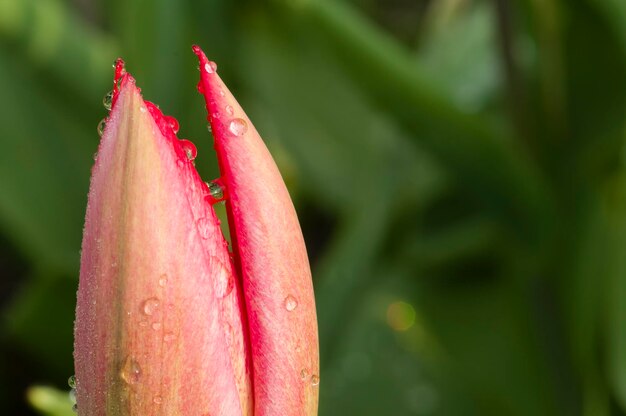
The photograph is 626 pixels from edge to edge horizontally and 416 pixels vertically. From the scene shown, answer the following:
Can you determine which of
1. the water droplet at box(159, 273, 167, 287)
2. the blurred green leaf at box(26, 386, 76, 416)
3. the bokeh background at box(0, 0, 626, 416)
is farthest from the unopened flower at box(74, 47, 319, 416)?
the bokeh background at box(0, 0, 626, 416)

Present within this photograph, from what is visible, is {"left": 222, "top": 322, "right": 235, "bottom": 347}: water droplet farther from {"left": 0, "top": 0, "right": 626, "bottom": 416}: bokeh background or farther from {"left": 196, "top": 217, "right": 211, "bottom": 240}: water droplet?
{"left": 0, "top": 0, "right": 626, "bottom": 416}: bokeh background

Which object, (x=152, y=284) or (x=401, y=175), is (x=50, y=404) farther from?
(x=401, y=175)

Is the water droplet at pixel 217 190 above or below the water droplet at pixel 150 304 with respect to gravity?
above

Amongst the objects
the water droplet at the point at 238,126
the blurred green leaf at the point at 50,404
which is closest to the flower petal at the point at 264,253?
the water droplet at the point at 238,126

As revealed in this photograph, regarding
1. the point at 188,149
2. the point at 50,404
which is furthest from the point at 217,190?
the point at 50,404

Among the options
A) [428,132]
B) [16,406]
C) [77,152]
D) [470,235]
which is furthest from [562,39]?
[16,406]

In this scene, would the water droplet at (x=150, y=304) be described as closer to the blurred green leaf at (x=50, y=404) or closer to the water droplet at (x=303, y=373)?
the water droplet at (x=303, y=373)
